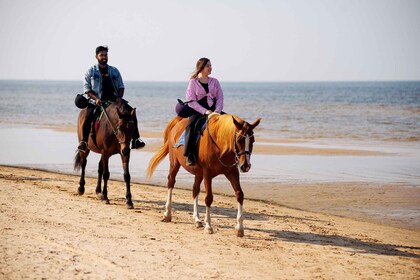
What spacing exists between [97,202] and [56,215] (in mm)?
1960

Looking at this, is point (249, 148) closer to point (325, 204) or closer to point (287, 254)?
point (287, 254)

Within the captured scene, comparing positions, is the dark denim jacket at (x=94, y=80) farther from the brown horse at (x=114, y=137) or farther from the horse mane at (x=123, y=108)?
the horse mane at (x=123, y=108)

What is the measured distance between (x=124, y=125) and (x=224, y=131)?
3079mm

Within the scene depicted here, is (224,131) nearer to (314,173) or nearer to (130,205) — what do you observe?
(130,205)

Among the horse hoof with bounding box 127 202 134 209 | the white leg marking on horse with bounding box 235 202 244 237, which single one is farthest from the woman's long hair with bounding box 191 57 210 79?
the horse hoof with bounding box 127 202 134 209

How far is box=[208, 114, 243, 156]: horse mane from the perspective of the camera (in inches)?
370

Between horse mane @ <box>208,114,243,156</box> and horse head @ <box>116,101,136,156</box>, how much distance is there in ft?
8.50

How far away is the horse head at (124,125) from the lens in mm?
11992

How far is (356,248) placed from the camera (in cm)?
923

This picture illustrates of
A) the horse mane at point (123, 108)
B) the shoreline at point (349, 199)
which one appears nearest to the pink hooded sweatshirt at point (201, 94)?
the horse mane at point (123, 108)

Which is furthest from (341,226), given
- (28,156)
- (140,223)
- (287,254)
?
(28,156)

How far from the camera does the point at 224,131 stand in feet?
31.4

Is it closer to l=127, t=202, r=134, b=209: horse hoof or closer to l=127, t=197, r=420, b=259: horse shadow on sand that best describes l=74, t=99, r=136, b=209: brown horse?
l=127, t=202, r=134, b=209: horse hoof

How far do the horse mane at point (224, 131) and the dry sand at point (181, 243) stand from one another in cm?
Answer: 144
